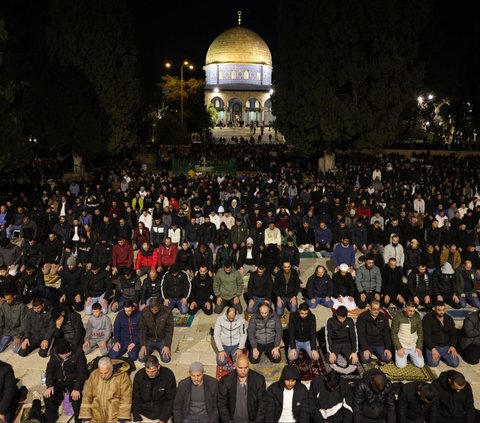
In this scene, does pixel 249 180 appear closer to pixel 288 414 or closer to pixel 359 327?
pixel 359 327

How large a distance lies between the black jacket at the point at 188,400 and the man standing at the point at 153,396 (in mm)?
259

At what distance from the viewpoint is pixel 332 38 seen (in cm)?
2389

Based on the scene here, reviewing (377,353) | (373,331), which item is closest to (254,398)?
(373,331)

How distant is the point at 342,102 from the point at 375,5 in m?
4.79

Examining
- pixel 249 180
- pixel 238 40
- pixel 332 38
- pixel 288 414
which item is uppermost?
pixel 238 40

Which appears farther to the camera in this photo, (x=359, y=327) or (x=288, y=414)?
(x=359, y=327)

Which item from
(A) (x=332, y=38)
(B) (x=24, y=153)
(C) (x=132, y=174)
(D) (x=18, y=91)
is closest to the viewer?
(B) (x=24, y=153)

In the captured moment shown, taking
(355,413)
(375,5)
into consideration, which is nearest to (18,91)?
(375,5)

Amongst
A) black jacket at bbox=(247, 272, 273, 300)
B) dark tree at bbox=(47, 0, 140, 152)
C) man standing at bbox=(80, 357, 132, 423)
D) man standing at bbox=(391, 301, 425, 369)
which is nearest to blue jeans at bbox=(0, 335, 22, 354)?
man standing at bbox=(80, 357, 132, 423)

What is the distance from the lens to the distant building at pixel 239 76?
82438mm

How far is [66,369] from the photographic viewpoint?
20.3ft

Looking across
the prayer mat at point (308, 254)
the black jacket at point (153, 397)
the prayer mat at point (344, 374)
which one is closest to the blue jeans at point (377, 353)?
the prayer mat at point (344, 374)

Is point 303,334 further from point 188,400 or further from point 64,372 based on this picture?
point 64,372

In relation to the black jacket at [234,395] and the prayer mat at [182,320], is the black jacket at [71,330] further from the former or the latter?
the black jacket at [234,395]
